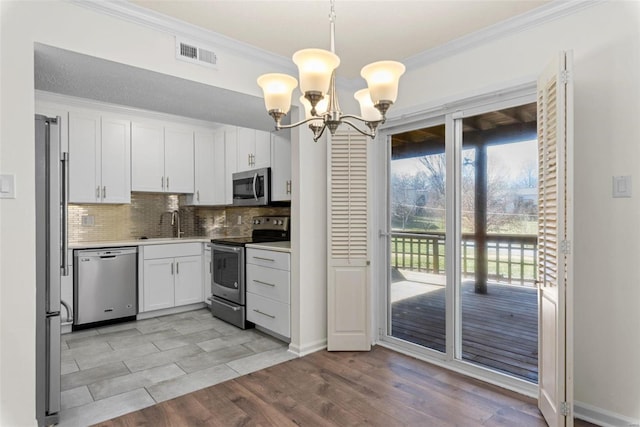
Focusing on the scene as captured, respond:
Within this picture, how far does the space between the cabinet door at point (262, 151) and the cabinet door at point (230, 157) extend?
19.1 inches

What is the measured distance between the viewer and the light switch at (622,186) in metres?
2.02

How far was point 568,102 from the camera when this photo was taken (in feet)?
6.26

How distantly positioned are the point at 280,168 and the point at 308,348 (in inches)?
77.6

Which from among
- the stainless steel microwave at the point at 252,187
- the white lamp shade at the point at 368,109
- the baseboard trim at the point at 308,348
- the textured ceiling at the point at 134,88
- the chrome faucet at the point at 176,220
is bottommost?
the baseboard trim at the point at 308,348

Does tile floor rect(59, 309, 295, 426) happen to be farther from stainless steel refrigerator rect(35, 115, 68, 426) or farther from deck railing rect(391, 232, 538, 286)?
deck railing rect(391, 232, 538, 286)

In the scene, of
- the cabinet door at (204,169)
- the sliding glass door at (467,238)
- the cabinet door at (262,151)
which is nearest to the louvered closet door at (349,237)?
the sliding glass door at (467,238)

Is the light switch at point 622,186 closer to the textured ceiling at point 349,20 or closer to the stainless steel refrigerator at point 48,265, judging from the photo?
the textured ceiling at point 349,20

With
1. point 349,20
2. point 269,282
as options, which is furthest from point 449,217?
point 269,282

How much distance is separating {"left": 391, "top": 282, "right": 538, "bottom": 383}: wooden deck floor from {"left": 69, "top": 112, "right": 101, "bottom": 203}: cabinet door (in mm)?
3911

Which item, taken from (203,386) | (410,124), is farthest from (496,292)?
(203,386)

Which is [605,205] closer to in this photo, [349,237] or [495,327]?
[495,327]

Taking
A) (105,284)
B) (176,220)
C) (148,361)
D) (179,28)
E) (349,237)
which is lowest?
(148,361)

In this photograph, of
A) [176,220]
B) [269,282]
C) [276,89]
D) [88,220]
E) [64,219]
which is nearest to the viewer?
[276,89]

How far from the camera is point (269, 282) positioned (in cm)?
359
